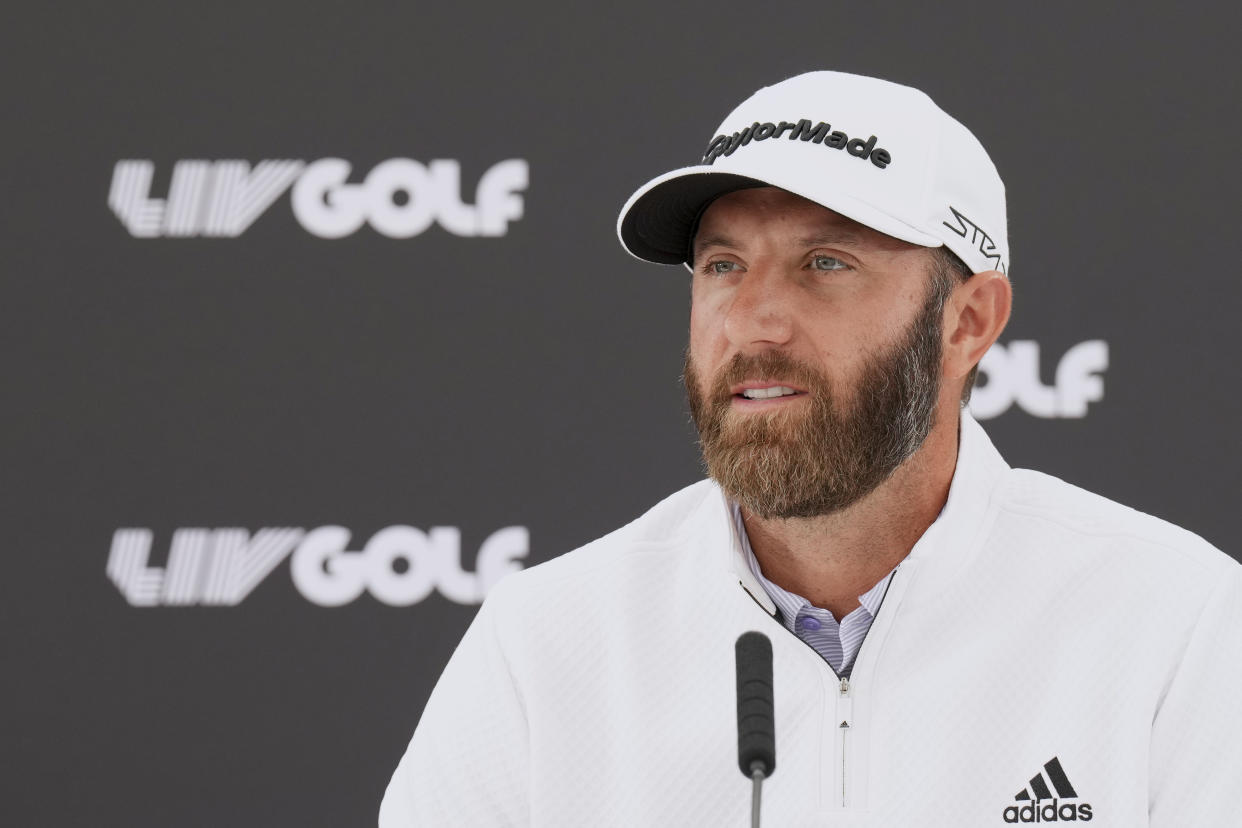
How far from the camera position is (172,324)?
2311 millimetres

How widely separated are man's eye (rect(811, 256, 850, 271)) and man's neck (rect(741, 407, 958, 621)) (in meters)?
0.22

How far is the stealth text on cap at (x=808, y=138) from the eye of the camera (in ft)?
4.24

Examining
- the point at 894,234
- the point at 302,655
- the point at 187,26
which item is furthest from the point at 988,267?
the point at 187,26

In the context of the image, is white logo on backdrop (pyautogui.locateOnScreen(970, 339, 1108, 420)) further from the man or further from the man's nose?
the man's nose

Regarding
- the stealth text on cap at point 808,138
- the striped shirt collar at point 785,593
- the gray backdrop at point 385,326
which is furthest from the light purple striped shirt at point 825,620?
the gray backdrop at point 385,326

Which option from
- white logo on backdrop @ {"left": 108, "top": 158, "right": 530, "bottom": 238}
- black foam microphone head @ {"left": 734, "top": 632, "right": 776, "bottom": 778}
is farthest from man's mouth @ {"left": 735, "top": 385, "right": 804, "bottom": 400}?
white logo on backdrop @ {"left": 108, "top": 158, "right": 530, "bottom": 238}

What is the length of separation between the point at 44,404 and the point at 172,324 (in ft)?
0.82

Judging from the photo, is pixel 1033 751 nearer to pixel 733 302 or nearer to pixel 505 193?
pixel 733 302

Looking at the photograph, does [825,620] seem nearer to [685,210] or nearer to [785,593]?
[785,593]

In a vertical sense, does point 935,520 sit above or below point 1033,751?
above

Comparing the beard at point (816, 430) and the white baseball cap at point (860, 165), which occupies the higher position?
the white baseball cap at point (860, 165)

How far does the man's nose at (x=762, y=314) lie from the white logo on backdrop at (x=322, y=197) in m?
1.06

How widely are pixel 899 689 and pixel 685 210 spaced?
52 cm

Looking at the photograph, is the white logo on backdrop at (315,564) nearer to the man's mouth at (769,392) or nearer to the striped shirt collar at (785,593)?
the striped shirt collar at (785,593)
